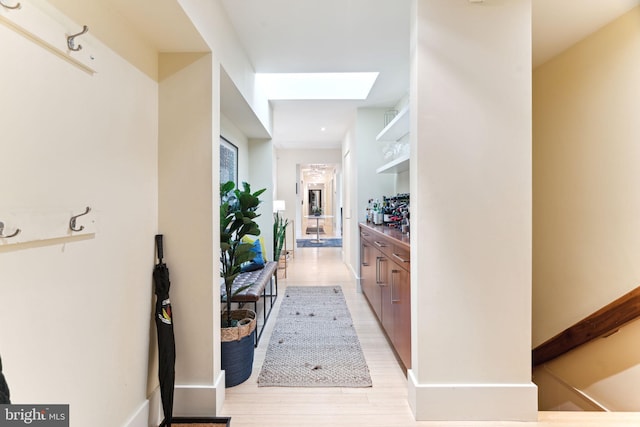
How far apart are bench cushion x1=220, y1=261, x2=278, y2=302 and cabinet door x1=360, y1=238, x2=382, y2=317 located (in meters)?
1.07

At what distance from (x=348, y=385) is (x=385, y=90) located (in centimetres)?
300

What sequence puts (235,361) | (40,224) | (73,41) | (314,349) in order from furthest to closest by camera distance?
(314,349), (235,361), (73,41), (40,224)

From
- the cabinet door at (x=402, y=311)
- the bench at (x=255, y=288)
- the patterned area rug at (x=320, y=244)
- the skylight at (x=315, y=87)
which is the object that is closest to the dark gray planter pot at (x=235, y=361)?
the bench at (x=255, y=288)

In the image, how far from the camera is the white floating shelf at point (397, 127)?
2658 mm

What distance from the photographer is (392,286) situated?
232 cm

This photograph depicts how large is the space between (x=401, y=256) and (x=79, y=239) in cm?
175

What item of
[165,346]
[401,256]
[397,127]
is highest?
[397,127]

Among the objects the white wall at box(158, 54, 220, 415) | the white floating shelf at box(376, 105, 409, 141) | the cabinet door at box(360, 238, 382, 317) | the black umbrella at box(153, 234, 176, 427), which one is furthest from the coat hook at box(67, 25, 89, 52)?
the cabinet door at box(360, 238, 382, 317)

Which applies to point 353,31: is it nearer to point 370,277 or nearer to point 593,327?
point 370,277

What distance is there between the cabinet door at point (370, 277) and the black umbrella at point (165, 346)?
1824 millimetres

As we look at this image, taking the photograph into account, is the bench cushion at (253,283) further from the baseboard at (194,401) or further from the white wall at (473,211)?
the white wall at (473,211)

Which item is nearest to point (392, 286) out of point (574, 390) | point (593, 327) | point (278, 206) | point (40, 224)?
point (593, 327)

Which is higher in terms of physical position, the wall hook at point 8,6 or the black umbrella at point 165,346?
the wall hook at point 8,6

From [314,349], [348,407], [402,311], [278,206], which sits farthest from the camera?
[278,206]
